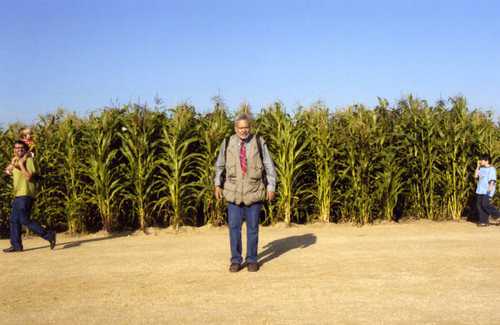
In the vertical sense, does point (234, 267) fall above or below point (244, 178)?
below

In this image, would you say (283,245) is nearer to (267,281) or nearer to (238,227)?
(238,227)

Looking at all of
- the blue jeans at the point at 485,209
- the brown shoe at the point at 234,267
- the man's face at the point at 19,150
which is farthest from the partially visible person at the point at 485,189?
the man's face at the point at 19,150

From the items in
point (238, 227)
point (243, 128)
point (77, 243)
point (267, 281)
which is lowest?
point (267, 281)

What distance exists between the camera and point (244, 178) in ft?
22.8

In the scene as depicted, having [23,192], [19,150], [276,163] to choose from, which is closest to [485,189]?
[276,163]

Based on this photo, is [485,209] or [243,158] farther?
[485,209]

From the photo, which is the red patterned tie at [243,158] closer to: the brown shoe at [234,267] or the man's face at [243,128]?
the man's face at [243,128]

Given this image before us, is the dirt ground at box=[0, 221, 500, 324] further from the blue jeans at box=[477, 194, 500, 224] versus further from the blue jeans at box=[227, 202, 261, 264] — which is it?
the blue jeans at box=[477, 194, 500, 224]

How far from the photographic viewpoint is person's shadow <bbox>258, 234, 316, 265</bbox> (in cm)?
809

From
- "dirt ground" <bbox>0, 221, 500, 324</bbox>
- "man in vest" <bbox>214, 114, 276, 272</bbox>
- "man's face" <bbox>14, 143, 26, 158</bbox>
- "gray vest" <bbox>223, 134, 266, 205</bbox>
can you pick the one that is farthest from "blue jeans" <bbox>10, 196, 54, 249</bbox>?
"gray vest" <bbox>223, 134, 266, 205</bbox>

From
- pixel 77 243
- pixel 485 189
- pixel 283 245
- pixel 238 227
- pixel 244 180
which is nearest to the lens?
pixel 244 180

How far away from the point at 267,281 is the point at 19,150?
5254 mm

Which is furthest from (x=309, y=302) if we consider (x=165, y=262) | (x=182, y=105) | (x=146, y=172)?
(x=182, y=105)

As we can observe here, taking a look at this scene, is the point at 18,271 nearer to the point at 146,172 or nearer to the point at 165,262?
the point at 165,262
